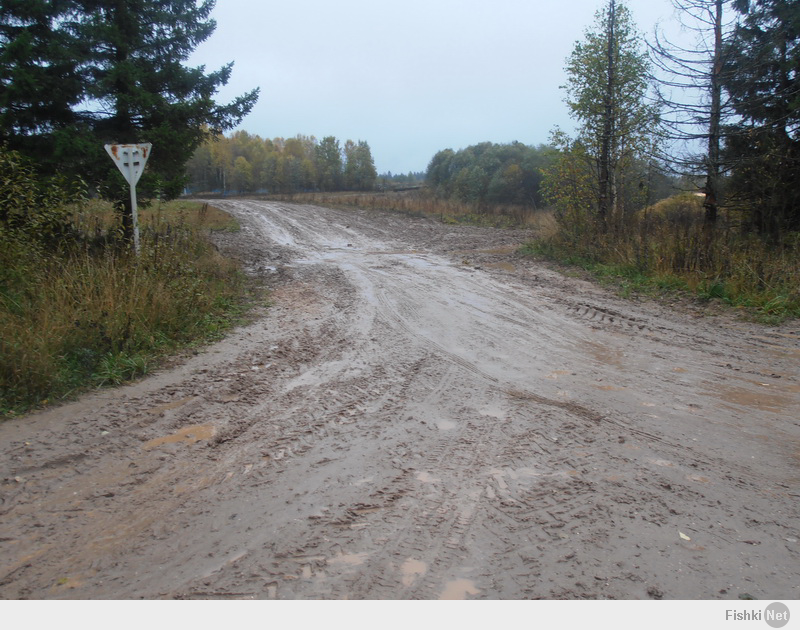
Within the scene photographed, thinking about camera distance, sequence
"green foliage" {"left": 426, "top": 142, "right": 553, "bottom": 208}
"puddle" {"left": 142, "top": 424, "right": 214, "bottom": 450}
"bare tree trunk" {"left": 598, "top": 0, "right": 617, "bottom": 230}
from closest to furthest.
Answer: "puddle" {"left": 142, "top": 424, "right": 214, "bottom": 450}, "bare tree trunk" {"left": 598, "top": 0, "right": 617, "bottom": 230}, "green foliage" {"left": 426, "top": 142, "right": 553, "bottom": 208}

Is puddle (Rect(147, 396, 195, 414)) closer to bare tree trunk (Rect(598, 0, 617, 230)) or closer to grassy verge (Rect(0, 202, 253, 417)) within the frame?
grassy verge (Rect(0, 202, 253, 417))

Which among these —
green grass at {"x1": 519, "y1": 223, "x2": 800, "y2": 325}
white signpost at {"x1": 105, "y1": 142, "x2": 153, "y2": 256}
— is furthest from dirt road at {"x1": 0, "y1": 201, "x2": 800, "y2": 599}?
white signpost at {"x1": 105, "y1": 142, "x2": 153, "y2": 256}

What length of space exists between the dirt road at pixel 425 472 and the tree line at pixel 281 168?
145 feet

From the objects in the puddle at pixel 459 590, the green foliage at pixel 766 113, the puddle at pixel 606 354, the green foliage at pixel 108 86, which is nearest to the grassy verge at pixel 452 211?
the green foliage at pixel 766 113

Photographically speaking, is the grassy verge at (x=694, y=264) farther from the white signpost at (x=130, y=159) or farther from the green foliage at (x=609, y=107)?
the white signpost at (x=130, y=159)

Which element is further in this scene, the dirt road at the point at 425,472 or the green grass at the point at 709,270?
the green grass at the point at 709,270

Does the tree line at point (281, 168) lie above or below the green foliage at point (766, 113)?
above

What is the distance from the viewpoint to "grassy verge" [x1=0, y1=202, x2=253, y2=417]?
15.7 ft

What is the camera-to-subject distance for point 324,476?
355 cm

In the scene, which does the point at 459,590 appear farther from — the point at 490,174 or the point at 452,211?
the point at 490,174

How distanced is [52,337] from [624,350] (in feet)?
21.0

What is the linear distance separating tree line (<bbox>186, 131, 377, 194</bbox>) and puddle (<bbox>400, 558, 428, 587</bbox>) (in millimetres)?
46904

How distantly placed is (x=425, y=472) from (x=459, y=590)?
1.13m

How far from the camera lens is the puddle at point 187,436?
4059 mm
